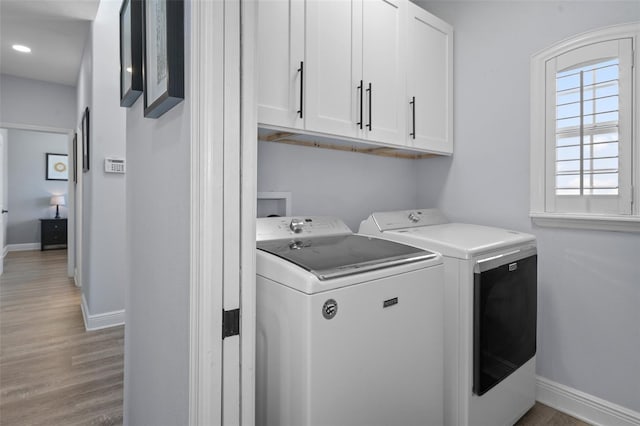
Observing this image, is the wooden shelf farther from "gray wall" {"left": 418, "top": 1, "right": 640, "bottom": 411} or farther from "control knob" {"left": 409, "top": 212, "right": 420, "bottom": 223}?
"control knob" {"left": 409, "top": 212, "right": 420, "bottom": 223}

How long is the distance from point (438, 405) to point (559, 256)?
42.6 inches

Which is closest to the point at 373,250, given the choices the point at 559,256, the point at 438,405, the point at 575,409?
the point at 438,405

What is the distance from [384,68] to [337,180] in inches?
26.4

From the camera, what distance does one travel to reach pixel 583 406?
181 centimetres

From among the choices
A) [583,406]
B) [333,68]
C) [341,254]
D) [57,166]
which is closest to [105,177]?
[333,68]

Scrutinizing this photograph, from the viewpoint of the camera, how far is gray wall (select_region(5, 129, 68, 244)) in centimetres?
639

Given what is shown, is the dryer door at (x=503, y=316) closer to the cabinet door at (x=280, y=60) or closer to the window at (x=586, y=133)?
the window at (x=586, y=133)

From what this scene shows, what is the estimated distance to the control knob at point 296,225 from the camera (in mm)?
1621

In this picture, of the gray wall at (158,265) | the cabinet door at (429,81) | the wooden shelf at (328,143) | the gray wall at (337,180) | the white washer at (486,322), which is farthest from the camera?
the cabinet door at (429,81)

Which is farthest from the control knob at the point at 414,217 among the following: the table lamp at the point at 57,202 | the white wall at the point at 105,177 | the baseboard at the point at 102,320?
the table lamp at the point at 57,202

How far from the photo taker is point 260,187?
72.5 inches

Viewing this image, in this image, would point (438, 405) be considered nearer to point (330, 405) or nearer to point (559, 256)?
point (330, 405)

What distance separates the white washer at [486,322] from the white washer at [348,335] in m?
0.13

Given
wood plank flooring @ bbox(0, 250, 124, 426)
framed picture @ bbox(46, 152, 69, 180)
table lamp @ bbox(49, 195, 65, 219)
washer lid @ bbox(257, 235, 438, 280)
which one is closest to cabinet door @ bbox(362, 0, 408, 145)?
washer lid @ bbox(257, 235, 438, 280)
